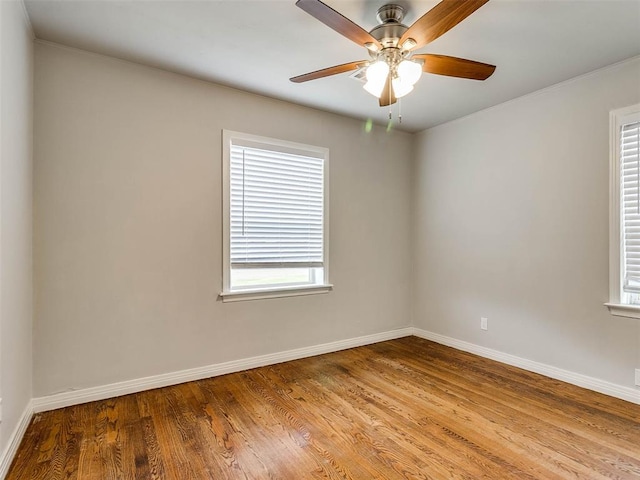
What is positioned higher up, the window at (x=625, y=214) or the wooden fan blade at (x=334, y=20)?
the wooden fan blade at (x=334, y=20)

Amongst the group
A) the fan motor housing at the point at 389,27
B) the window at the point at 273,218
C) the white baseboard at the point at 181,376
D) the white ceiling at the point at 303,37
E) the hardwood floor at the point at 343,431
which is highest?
the white ceiling at the point at 303,37

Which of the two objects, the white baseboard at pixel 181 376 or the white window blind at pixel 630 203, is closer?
the white baseboard at pixel 181 376

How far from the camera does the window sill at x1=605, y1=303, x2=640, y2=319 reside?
102 inches

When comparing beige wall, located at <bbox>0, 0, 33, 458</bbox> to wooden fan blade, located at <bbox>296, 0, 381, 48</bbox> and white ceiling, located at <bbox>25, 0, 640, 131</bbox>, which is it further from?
wooden fan blade, located at <bbox>296, 0, 381, 48</bbox>

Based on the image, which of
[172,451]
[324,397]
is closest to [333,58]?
[324,397]

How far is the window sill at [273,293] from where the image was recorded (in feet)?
10.4

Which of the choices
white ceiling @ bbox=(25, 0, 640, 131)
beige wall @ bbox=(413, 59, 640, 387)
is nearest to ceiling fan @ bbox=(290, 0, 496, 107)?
white ceiling @ bbox=(25, 0, 640, 131)

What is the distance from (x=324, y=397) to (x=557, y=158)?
9.25 ft

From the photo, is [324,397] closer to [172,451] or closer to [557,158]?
[172,451]

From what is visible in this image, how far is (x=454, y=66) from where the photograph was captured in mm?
2068

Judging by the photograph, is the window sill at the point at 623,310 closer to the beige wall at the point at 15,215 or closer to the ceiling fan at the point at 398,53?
the ceiling fan at the point at 398,53

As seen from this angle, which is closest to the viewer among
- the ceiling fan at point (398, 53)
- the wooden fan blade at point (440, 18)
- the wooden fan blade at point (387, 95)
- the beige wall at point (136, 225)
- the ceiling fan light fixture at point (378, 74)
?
the wooden fan blade at point (440, 18)

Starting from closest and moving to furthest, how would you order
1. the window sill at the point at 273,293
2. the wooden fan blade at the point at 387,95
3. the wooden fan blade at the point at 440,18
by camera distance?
the wooden fan blade at the point at 440,18 < the wooden fan blade at the point at 387,95 < the window sill at the point at 273,293

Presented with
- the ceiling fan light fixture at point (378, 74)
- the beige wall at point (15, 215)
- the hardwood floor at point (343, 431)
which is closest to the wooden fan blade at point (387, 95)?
the ceiling fan light fixture at point (378, 74)
